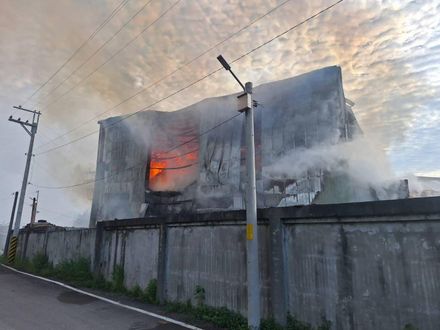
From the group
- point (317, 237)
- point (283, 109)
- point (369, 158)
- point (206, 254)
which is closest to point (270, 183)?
point (283, 109)

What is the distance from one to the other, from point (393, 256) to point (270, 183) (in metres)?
17.8

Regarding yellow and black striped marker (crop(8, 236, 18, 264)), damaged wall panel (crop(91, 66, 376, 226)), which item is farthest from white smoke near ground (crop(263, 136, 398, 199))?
yellow and black striped marker (crop(8, 236, 18, 264))

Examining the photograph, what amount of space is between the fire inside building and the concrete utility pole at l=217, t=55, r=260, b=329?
42.0ft

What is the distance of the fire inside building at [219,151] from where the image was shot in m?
22.0

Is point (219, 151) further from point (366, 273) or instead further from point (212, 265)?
point (366, 273)

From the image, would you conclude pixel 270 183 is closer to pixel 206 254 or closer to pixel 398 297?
pixel 206 254

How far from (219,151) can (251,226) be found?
817 inches

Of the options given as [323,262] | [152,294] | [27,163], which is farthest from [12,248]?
[323,262]

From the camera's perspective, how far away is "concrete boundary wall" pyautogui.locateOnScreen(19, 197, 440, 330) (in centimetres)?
529

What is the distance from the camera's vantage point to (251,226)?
6855 mm

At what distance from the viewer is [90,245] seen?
Answer: 14734 mm

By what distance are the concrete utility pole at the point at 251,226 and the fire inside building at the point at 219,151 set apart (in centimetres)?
1280

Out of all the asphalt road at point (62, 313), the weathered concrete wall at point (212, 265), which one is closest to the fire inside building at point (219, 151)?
the weathered concrete wall at point (212, 265)

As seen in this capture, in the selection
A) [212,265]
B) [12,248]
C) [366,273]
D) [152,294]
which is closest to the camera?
[366,273]
